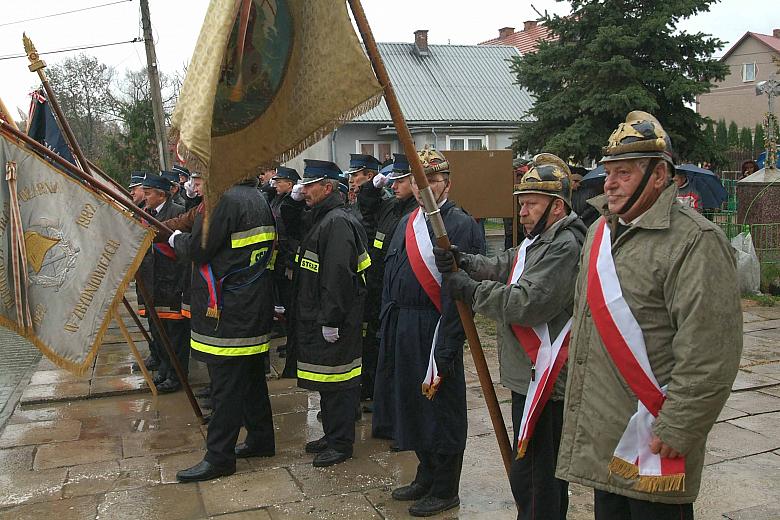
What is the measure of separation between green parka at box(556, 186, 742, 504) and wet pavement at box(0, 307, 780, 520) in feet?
5.71

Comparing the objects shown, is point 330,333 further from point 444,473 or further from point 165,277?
point 165,277

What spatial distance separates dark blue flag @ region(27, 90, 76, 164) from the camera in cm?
603

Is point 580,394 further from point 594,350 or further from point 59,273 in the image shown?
point 59,273

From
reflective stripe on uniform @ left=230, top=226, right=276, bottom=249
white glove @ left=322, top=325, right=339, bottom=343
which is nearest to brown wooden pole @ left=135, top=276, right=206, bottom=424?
reflective stripe on uniform @ left=230, top=226, right=276, bottom=249

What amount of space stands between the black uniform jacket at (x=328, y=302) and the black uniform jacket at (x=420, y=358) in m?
0.58

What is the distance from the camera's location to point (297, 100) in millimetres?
3475

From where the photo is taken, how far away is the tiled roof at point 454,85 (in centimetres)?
3019

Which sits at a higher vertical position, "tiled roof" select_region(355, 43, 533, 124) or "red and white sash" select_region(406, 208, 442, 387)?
"tiled roof" select_region(355, 43, 533, 124)

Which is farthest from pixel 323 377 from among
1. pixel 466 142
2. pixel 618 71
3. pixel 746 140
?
pixel 746 140

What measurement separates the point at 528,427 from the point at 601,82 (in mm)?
13256

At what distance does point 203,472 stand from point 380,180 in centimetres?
275

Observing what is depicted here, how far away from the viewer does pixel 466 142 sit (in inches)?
1204

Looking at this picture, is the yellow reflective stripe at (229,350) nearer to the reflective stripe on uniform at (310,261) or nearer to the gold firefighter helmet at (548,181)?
the reflective stripe on uniform at (310,261)

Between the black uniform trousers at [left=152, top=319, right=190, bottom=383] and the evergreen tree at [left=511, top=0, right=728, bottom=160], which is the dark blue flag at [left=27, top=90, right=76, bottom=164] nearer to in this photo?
the black uniform trousers at [left=152, top=319, right=190, bottom=383]
